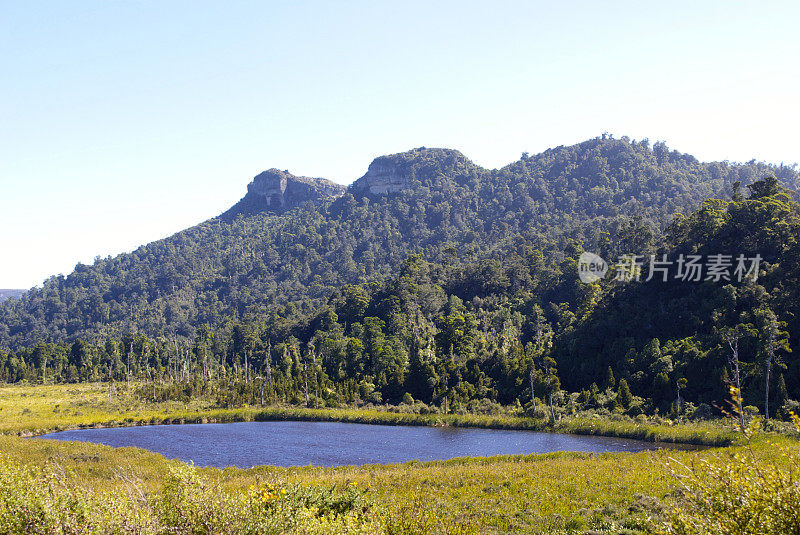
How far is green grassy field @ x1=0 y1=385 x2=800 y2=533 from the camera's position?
14.1 m

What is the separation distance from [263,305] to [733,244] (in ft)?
469

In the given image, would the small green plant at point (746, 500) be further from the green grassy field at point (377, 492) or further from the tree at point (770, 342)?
the tree at point (770, 342)

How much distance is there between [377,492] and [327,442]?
33625 millimetres

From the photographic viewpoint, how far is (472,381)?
274ft

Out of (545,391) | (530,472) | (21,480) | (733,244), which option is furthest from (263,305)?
(21,480)

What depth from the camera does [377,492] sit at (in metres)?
27.7

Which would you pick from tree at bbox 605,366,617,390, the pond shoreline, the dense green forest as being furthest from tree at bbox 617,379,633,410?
the pond shoreline

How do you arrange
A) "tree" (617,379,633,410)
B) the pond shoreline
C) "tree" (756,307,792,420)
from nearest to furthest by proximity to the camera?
1. the pond shoreline
2. "tree" (756,307,792,420)
3. "tree" (617,379,633,410)

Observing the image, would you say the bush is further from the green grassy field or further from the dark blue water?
the dark blue water

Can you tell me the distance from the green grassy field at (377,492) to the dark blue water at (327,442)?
6.42 metres

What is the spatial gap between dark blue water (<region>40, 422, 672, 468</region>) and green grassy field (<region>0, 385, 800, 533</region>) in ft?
21.0

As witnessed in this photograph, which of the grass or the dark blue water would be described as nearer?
the dark blue water

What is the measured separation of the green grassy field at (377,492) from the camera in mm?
14125

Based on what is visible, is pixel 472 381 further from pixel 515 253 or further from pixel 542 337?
pixel 515 253
